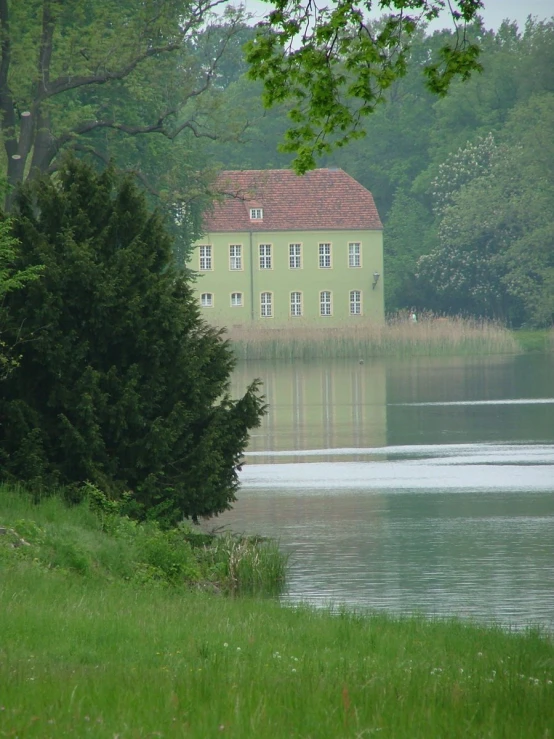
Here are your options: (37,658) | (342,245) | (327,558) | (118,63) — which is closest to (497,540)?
(327,558)

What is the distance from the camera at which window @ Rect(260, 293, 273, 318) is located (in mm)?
89250

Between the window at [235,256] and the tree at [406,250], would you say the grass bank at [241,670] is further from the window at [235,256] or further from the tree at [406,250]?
the tree at [406,250]

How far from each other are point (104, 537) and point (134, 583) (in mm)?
1205

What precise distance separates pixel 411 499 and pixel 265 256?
7032 centimetres

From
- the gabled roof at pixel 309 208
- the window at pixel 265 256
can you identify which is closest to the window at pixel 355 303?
the gabled roof at pixel 309 208

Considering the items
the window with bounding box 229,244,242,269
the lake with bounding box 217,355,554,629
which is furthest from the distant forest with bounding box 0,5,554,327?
the lake with bounding box 217,355,554,629

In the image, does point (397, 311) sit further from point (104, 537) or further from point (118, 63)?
point (104, 537)

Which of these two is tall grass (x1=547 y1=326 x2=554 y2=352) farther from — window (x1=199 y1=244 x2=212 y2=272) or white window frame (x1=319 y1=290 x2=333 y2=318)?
window (x1=199 y1=244 x2=212 y2=272)

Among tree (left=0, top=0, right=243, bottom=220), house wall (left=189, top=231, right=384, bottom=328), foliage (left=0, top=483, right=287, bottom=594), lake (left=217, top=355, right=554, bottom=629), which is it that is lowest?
lake (left=217, top=355, right=554, bottom=629)

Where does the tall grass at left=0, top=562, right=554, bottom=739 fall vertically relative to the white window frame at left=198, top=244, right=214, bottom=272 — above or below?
below

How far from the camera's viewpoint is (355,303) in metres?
89.5

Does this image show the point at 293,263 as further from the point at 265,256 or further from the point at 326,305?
the point at 326,305

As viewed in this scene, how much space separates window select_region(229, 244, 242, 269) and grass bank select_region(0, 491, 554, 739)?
78.7 meters

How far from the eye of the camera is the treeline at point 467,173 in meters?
85.1
